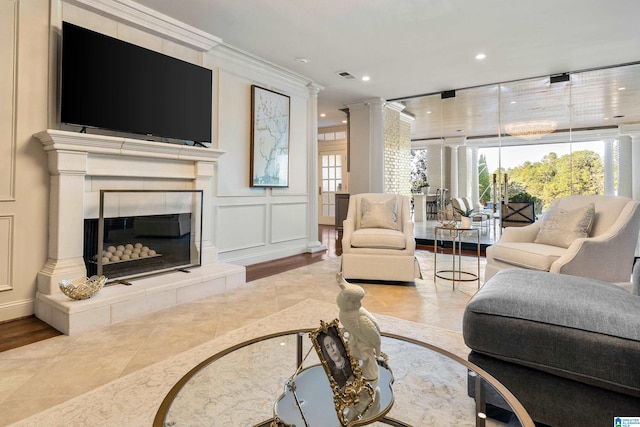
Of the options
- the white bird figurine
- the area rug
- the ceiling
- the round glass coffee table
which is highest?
the ceiling

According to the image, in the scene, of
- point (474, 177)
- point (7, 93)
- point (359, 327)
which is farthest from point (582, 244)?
point (7, 93)

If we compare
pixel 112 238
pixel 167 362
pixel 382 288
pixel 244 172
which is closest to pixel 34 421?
pixel 167 362

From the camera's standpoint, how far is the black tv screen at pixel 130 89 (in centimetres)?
262

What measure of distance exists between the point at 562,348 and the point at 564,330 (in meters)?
0.06

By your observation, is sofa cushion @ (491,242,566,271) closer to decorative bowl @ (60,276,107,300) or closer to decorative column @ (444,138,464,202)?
decorative bowl @ (60,276,107,300)

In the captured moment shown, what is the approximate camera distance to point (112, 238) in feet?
9.42

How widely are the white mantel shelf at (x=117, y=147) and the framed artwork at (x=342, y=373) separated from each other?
252 cm

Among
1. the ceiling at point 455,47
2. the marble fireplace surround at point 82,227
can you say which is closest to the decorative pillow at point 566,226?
the ceiling at point 455,47

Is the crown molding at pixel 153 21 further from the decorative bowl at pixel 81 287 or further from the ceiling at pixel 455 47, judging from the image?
the decorative bowl at pixel 81 287

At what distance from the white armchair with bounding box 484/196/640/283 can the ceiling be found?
6.07 feet

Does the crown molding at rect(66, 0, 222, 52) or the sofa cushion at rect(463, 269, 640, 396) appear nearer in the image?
the sofa cushion at rect(463, 269, 640, 396)

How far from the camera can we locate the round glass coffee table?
921 mm

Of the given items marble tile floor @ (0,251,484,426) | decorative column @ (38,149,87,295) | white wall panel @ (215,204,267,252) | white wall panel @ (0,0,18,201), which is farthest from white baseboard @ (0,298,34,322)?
white wall panel @ (215,204,267,252)

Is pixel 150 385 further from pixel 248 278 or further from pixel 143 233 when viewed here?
pixel 248 278
